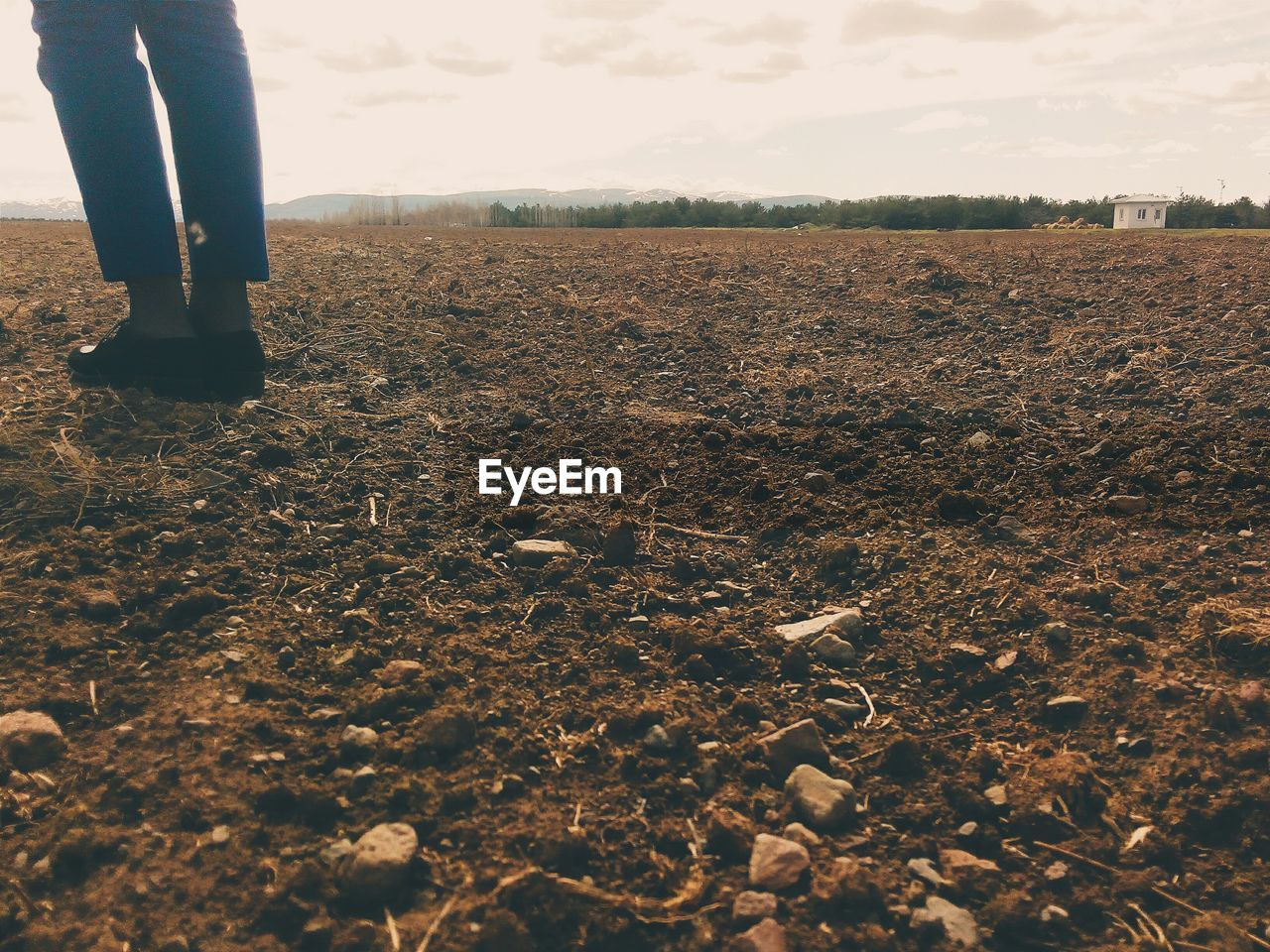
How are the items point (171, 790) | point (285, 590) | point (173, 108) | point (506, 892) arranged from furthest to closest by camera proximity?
point (173, 108)
point (285, 590)
point (171, 790)
point (506, 892)

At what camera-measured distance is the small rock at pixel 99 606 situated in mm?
1975

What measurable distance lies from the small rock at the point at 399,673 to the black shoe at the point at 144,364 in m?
1.50

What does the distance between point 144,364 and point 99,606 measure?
1124 mm

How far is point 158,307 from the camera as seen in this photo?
9.14 feet

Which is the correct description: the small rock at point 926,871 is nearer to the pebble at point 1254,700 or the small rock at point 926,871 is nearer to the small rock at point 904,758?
the small rock at point 904,758

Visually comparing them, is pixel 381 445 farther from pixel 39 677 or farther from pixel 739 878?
pixel 739 878

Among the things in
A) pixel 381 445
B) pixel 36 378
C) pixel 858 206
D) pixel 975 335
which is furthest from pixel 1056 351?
pixel 858 206

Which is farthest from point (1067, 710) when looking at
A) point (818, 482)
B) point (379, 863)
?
point (379, 863)

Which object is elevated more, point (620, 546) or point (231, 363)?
point (231, 363)

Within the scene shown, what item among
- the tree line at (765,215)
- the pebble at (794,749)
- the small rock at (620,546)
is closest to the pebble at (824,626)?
the pebble at (794,749)

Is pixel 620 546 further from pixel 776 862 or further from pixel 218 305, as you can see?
pixel 218 305

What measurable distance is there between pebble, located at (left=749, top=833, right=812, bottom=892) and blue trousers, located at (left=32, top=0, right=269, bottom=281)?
89.7 inches

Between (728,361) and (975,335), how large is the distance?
1.17 meters

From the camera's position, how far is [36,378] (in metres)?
3.08
